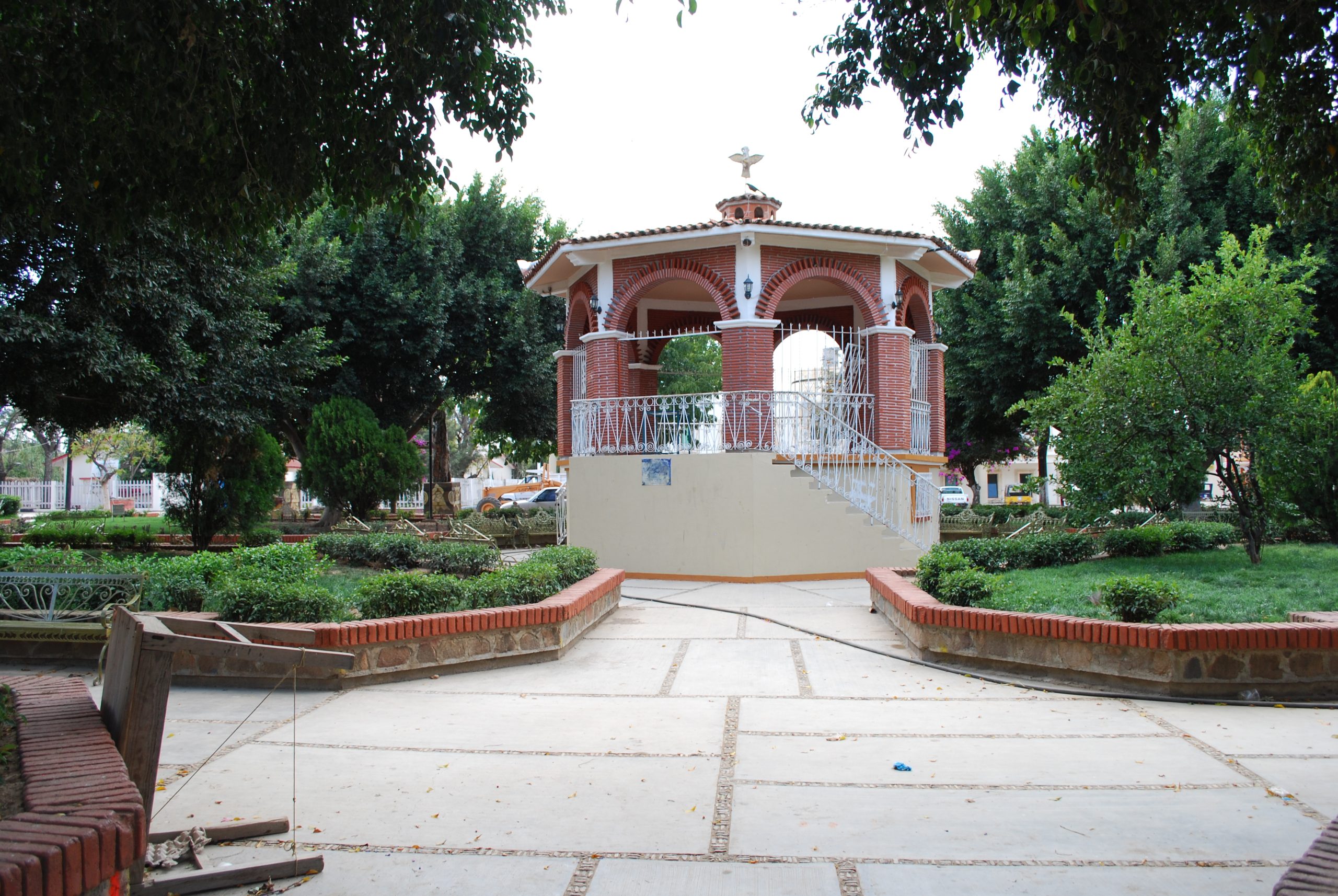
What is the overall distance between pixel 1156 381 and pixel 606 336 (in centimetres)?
793

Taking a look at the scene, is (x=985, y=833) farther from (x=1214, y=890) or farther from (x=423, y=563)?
(x=423, y=563)

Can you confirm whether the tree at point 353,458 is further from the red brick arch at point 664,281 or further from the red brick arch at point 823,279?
the red brick arch at point 823,279

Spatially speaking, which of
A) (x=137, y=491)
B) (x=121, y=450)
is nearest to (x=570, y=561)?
(x=121, y=450)

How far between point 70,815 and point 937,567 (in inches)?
288

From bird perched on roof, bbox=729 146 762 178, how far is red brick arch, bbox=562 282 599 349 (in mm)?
3247

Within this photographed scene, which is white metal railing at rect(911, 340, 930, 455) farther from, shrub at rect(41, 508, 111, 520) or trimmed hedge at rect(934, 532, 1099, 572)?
shrub at rect(41, 508, 111, 520)

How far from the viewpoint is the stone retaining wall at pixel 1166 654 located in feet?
19.9

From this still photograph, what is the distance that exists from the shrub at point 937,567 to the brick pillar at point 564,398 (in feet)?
27.5

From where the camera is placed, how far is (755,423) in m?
13.8

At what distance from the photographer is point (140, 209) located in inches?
234

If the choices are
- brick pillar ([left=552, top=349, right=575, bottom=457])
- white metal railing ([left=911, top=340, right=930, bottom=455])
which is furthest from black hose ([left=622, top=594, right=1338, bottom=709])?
brick pillar ([left=552, top=349, right=575, bottom=457])

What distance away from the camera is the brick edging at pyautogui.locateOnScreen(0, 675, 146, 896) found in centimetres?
230

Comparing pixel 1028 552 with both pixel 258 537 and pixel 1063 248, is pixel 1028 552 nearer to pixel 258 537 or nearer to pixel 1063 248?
pixel 1063 248

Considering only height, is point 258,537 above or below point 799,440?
below
